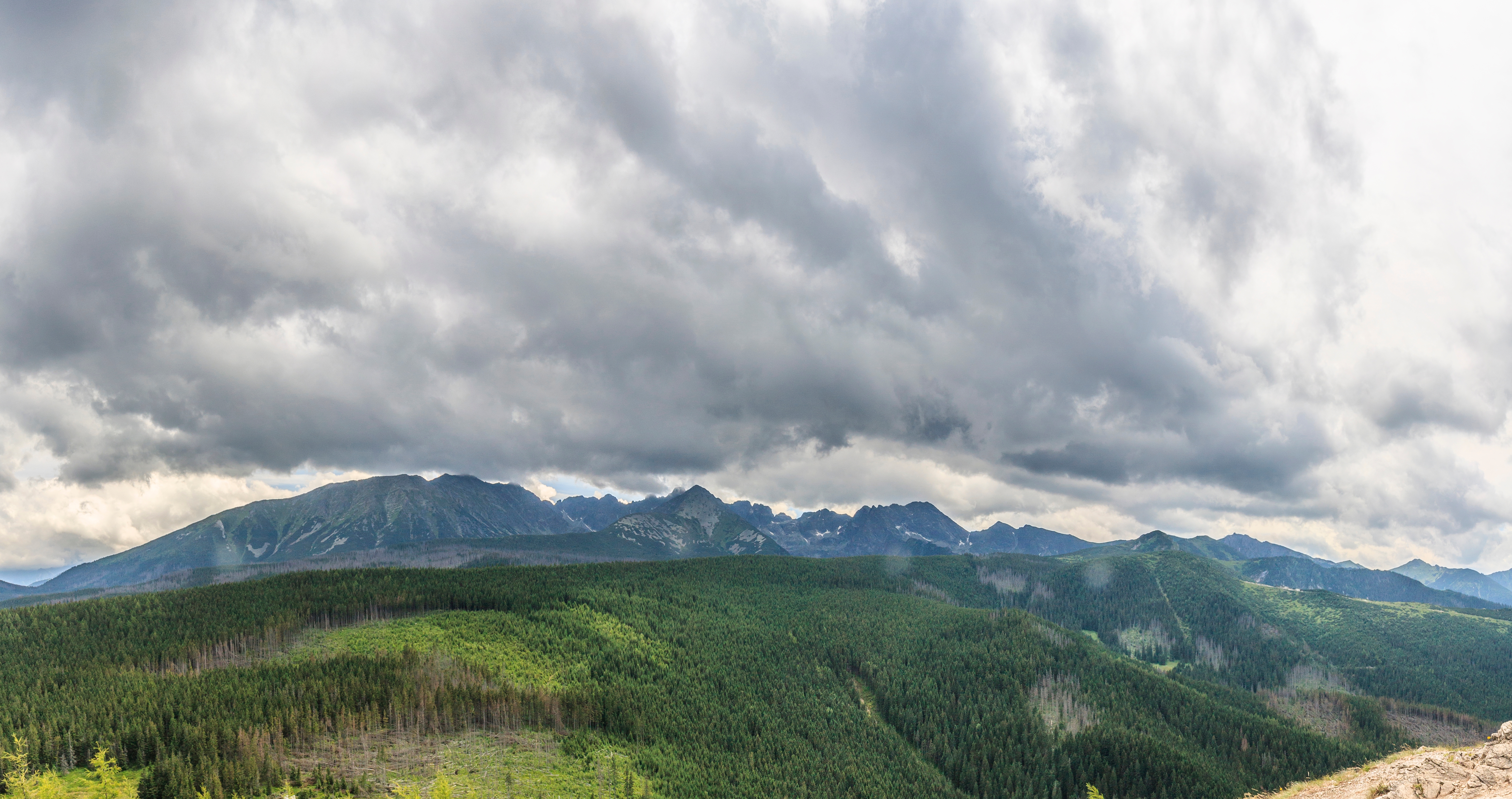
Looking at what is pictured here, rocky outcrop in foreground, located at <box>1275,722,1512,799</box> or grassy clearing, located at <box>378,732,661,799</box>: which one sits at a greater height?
rocky outcrop in foreground, located at <box>1275,722,1512,799</box>

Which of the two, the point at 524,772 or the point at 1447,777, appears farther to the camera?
the point at 524,772

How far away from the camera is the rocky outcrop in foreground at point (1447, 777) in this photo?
37438 mm

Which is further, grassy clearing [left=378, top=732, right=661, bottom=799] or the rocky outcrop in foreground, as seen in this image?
grassy clearing [left=378, top=732, right=661, bottom=799]

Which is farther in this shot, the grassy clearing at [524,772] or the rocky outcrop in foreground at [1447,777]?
the grassy clearing at [524,772]

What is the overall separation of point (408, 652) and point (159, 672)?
55.2 m

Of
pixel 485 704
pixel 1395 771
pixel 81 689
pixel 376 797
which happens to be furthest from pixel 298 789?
pixel 1395 771

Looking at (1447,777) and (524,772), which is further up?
(1447,777)

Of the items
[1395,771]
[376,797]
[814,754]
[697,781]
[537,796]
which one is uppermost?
[1395,771]

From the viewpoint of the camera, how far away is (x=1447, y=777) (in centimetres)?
3912

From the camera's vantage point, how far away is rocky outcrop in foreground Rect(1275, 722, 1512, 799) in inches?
1474

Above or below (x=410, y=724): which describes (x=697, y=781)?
below

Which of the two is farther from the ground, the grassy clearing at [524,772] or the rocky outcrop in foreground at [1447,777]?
the rocky outcrop in foreground at [1447,777]

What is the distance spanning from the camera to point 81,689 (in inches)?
5305

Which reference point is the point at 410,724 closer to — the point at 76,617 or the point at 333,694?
the point at 333,694
